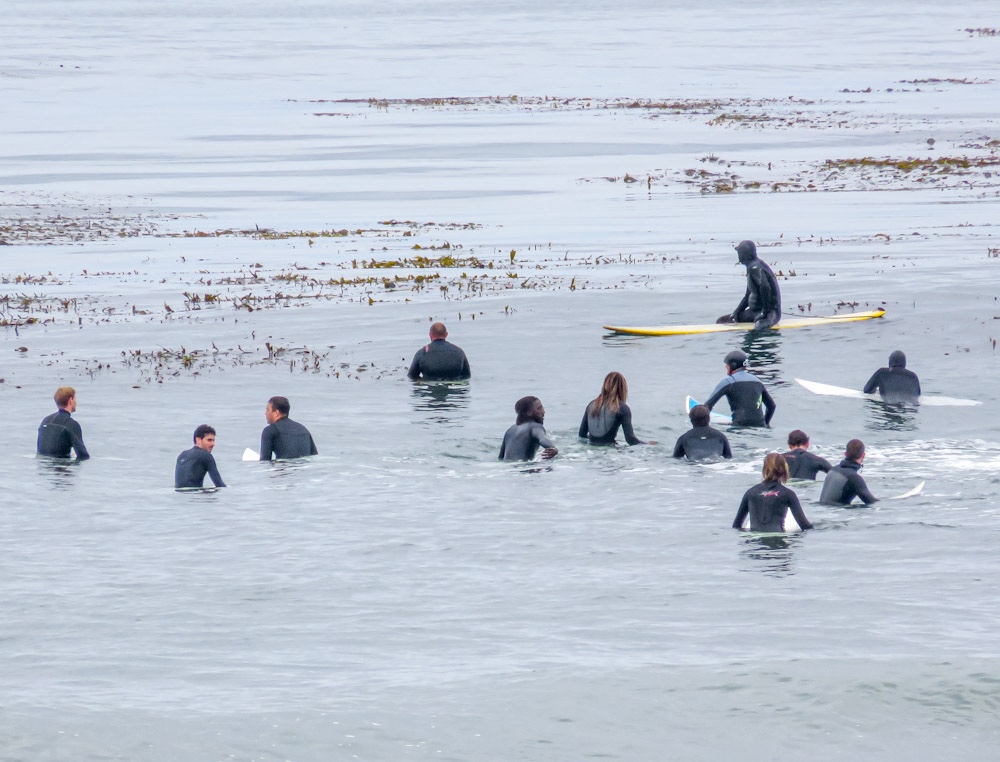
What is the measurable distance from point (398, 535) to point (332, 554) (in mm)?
1054

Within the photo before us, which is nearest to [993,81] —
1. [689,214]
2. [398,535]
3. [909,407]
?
[689,214]

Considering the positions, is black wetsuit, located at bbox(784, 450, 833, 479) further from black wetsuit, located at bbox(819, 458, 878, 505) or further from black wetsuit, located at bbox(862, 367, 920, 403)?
black wetsuit, located at bbox(862, 367, 920, 403)

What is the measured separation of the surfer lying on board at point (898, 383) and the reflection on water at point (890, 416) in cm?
14

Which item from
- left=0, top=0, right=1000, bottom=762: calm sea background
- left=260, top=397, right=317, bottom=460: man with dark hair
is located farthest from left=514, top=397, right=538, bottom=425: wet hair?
left=260, top=397, right=317, bottom=460: man with dark hair

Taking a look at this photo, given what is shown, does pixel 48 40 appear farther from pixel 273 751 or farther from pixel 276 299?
pixel 273 751

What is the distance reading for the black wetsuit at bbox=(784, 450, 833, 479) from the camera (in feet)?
66.1

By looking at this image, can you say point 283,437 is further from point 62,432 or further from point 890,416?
point 890,416

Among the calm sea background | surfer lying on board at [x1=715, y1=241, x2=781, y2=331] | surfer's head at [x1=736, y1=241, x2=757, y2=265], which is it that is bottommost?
the calm sea background

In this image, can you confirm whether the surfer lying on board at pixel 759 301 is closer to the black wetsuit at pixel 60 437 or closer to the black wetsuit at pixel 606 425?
the black wetsuit at pixel 606 425

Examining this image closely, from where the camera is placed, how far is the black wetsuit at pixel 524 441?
851 inches

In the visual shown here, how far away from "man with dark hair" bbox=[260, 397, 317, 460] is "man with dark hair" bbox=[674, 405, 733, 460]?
5886mm

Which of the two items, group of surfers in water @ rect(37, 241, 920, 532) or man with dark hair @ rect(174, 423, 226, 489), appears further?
man with dark hair @ rect(174, 423, 226, 489)

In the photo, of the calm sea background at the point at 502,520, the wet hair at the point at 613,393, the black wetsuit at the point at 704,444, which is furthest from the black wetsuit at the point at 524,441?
the black wetsuit at the point at 704,444

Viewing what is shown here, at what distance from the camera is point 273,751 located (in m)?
13.2
